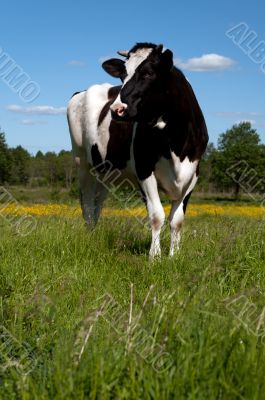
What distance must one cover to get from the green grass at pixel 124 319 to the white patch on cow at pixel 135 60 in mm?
1958

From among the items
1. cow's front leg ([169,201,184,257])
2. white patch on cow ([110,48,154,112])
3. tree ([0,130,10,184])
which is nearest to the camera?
white patch on cow ([110,48,154,112])

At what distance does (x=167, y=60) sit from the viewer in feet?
22.1

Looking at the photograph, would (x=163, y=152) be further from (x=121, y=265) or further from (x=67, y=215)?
(x=67, y=215)

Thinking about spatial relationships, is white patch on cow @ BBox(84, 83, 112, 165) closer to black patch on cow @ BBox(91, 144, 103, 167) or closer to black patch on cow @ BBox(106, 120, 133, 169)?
black patch on cow @ BBox(91, 144, 103, 167)

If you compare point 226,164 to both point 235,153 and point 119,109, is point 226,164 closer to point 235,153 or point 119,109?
point 235,153

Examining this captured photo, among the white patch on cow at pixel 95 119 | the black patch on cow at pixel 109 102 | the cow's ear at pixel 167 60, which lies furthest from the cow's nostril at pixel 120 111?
the black patch on cow at pixel 109 102

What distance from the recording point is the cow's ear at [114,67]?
7746mm

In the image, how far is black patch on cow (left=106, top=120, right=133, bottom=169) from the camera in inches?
313

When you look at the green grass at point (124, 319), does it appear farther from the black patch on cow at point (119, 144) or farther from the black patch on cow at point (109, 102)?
the black patch on cow at point (109, 102)

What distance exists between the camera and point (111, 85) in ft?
32.3

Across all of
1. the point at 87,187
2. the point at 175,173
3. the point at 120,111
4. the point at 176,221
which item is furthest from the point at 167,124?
the point at 87,187

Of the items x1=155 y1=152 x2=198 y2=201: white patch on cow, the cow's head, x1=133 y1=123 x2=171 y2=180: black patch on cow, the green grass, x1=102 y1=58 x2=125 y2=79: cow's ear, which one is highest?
x1=102 y1=58 x2=125 y2=79: cow's ear

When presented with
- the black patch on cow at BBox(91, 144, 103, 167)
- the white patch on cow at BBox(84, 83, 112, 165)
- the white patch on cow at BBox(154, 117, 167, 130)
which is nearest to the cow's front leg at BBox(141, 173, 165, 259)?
the white patch on cow at BBox(154, 117, 167, 130)

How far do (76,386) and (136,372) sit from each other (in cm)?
30
